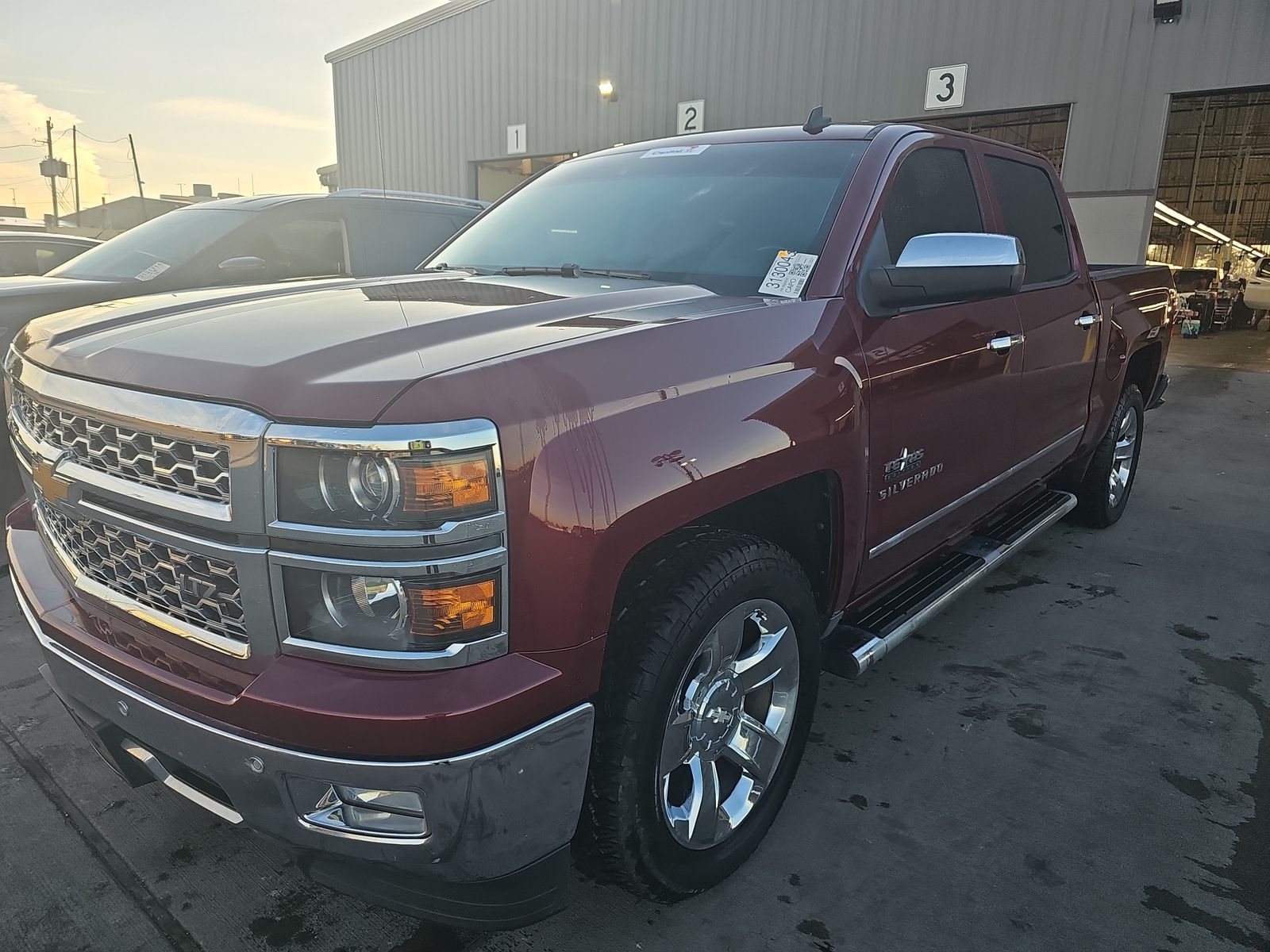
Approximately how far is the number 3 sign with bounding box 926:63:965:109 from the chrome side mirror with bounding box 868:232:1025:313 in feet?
34.5

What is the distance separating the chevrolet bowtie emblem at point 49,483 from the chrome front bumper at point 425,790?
47 cm

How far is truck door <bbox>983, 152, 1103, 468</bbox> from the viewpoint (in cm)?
333

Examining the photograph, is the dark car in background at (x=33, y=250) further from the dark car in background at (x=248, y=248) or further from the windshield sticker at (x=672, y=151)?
the windshield sticker at (x=672, y=151)

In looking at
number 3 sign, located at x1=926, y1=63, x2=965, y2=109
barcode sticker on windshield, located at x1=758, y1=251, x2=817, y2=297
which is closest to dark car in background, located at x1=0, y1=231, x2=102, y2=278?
barcode sticker on windshield, located at x1=758, y1=251, x2=817, y2=297

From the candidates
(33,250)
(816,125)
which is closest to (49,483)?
(816,125)

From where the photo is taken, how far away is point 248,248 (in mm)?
5336

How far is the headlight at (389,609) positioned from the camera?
1.44 metres

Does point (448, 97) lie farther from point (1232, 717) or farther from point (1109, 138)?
point (1232, 717)

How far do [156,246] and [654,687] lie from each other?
5108 mm

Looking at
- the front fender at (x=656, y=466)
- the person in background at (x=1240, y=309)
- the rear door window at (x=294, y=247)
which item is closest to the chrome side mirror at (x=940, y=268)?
the front fender at (x=656, y=466)

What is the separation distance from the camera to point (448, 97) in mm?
18703

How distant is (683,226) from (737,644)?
1.37 m

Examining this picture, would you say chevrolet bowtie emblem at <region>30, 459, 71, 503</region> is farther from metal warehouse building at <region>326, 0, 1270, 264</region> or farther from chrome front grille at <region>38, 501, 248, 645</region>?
metal warehouse building at <region>326, 0, 1270, 264</region>

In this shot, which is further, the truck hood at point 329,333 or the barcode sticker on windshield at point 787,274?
the barcode sticker on windshield at point 787,274
